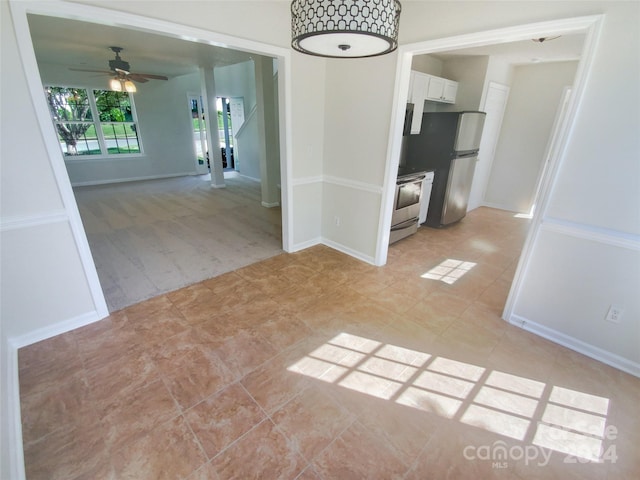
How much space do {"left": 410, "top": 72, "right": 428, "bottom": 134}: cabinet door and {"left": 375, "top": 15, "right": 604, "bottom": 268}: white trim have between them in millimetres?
1204

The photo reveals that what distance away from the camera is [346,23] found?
1.18 m

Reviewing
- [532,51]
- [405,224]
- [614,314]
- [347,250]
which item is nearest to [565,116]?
[614,314]

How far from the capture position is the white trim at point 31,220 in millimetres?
1892

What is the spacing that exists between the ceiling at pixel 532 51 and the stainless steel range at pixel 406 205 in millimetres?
1604

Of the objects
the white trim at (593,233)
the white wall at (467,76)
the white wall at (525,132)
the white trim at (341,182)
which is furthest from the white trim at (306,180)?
the white wall at (525,132)

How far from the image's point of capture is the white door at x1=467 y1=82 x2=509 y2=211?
4.68m

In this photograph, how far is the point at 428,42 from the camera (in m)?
2.39

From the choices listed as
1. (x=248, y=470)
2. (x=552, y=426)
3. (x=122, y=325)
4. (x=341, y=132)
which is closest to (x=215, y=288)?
(x=122, y=325)

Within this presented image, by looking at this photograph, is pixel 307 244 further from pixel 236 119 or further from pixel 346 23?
pixel 236 119

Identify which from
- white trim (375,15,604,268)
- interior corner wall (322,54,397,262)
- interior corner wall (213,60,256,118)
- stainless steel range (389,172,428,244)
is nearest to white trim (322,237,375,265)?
interior corner wall (322,54,397,262)

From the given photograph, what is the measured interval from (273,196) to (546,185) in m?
4.33

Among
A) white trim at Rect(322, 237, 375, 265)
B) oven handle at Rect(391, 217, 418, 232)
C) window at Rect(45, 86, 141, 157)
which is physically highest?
window at Rect(45, 86, 141, 157)

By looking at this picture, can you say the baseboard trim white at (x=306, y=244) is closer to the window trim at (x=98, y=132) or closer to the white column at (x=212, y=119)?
the white column at (x=212, y=119)

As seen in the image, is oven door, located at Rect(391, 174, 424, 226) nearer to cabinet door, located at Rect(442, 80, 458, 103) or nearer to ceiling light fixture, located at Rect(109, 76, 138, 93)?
cabinet door, located at Rect(442, 80, 458, 103)
